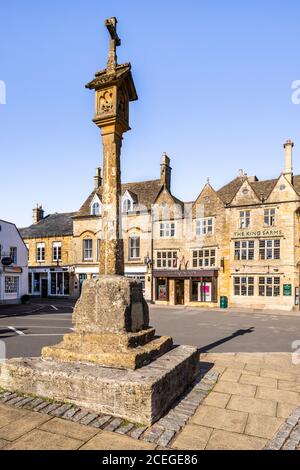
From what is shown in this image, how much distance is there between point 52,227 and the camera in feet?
120

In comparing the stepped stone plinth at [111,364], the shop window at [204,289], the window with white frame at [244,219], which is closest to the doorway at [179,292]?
the shop window at [204,289]

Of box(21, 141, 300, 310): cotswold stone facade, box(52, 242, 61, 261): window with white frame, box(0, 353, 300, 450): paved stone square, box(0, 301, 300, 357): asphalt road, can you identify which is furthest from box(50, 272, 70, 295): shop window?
box(0, 353, 300, 450): paved stone square

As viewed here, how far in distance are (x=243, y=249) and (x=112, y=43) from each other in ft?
Result: 69.4

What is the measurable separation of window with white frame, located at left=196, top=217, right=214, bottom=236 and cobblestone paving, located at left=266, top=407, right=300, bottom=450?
22369mm

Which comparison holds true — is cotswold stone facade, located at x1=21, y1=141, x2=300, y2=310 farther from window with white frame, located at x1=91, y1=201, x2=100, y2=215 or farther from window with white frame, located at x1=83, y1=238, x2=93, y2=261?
window with white frame, located at x1=91, y1=201, x2=100, y2=215

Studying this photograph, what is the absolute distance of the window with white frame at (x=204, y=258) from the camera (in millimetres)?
26344

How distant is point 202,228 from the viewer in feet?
88.7

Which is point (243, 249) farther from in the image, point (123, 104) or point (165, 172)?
point (123, 104)

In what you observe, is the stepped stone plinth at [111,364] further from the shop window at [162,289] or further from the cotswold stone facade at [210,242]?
the shop window at [162,289]

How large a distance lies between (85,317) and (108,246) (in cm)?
147

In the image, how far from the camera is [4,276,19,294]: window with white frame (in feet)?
88.0

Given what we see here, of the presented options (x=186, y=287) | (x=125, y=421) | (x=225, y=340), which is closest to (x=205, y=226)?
(x=186, y=287)
